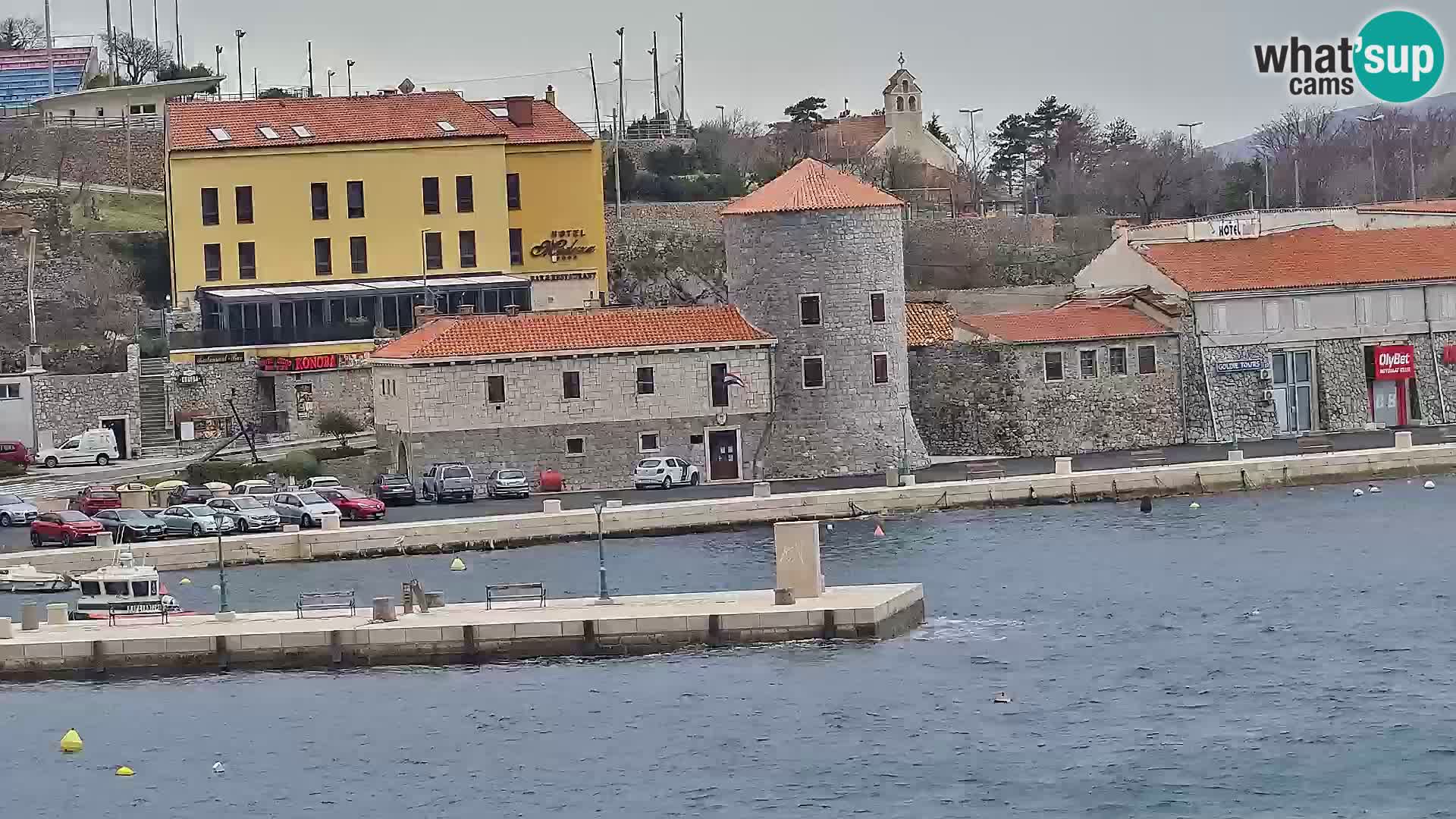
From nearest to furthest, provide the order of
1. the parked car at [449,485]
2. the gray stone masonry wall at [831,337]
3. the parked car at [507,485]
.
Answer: the parked car at [449,485]
the parked car at [507,485]
the gray stone masonry wall at [831,337]

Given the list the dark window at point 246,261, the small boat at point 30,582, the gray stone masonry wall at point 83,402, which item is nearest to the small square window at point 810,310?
the gray stone masonry wall at point 83,402

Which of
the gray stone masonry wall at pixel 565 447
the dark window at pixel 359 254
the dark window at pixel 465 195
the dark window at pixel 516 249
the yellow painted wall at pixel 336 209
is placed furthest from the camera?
the dark window at pixel 516 249

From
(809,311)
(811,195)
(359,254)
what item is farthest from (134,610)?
(359,254)

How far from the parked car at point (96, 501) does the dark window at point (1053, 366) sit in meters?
27.1

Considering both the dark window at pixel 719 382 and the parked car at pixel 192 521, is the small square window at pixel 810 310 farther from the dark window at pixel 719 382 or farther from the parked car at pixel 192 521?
the parked car at pixel 192 521

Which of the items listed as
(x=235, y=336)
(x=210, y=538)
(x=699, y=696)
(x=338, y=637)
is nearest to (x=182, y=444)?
(x=235, y=336)

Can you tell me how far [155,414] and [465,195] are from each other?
14.3 metres

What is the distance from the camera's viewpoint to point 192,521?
64.2m

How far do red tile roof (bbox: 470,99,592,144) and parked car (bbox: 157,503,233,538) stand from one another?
27.2 meters

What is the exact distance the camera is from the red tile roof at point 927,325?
79.0 metres

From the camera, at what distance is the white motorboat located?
173ft

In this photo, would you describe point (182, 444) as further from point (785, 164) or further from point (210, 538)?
point (785, 164)

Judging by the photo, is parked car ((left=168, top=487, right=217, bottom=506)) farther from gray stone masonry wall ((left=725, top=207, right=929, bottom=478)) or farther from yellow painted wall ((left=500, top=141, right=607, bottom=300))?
yellow painted wall ((left=500, top=141, right=607, bottom=300))

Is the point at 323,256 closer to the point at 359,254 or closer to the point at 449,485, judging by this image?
the point at 359,254
